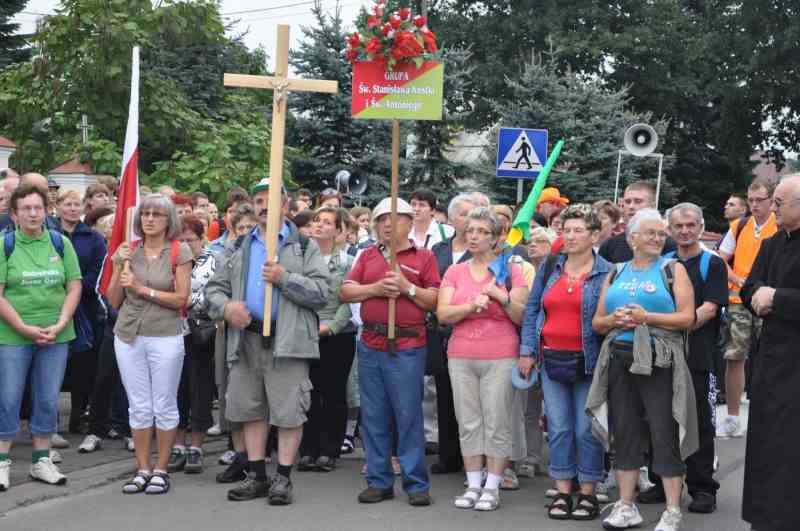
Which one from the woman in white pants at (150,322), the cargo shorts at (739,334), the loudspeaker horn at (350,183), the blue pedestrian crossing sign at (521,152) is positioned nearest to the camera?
the woman in white pants at (150,322)

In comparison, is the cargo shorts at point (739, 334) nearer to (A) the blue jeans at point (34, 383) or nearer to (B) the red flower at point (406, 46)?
(B) the red flower at point (406, 46)

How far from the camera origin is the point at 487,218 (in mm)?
8164

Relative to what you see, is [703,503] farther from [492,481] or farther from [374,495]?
[374,495]

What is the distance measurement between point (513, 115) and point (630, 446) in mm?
17708

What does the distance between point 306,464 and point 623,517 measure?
2.93 m

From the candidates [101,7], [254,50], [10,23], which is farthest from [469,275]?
[10,23]

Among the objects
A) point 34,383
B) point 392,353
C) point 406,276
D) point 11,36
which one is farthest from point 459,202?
point 11,36

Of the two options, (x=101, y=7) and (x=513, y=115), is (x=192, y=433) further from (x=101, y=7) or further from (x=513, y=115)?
(x=513, y=115)

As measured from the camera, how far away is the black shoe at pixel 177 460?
9.16 metres

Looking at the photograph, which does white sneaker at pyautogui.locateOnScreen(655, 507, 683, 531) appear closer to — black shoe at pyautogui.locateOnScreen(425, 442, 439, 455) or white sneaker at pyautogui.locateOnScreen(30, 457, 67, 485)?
black shoe at pyautogui.locateOnScreen(425, 442, 439, 455)

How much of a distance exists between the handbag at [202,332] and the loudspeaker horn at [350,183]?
11.7 metres

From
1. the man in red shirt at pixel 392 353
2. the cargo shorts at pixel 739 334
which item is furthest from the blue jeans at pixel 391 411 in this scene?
the cargo shorts at pixel 739 334

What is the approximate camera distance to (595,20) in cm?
4469

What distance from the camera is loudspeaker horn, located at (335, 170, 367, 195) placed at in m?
20.8
